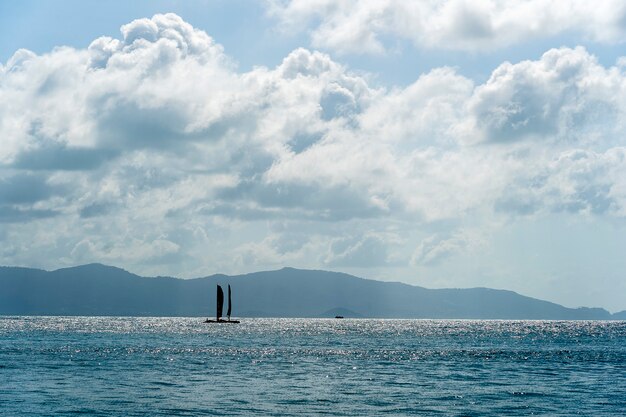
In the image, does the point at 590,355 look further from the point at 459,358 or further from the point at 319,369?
the point at 319,369

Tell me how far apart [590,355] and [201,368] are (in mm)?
66415

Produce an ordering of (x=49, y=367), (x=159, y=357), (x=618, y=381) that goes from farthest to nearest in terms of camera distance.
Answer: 1. (x=159, y=357)
2. (x=49, y=367)
3. (x=618, y=381)

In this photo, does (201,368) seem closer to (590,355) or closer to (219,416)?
(219,416)

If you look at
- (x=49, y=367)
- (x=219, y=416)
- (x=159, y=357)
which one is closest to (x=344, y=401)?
(x=219, y=416)

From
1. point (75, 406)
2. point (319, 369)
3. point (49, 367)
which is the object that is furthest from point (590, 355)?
point (75, 406)

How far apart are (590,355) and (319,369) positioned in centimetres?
5408

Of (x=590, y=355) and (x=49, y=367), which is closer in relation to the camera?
(x=49, y=367)

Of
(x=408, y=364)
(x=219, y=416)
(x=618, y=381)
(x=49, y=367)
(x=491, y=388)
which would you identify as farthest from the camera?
(x=408, y=364)

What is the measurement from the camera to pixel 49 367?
9231cm

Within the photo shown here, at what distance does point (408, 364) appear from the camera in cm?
10306

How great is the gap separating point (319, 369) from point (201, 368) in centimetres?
1403

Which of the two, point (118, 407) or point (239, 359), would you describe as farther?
point (239, 359)

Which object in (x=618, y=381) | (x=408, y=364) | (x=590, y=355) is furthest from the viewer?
(x=590, y=355)

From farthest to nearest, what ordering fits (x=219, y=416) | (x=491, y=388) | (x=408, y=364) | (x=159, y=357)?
1. (x=159, y=357)
2. (x=408, y=364)
3. (x=491, y=388)
4. (x=219, y=416)
